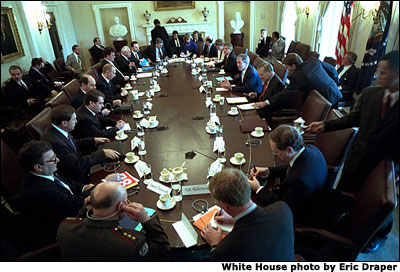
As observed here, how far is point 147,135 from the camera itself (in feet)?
9.08

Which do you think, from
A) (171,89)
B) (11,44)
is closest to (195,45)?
(171,89)

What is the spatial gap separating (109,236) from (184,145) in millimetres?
1350

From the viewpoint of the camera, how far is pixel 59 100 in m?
3.46

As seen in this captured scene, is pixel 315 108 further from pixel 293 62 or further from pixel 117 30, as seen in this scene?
pixel 117 30

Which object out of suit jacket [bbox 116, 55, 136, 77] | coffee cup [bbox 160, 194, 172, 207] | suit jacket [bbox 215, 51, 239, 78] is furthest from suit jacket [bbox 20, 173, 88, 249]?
suit jacket [bbox 116, 55, 136, 77]

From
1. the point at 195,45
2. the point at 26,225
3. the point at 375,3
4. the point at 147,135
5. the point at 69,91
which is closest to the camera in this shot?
the point at 375,3

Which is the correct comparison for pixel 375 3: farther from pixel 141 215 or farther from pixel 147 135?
pixel 147 135

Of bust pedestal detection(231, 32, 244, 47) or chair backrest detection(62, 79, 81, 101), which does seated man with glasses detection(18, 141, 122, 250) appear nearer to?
chair backrest detection(62, 79, 81, 101)

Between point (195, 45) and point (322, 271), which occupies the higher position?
point (195, 45)

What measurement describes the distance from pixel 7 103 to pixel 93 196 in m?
4.11

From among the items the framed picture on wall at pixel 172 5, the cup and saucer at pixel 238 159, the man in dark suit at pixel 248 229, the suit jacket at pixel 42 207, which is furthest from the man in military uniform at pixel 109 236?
the framed picture on wall at pixel 172 5

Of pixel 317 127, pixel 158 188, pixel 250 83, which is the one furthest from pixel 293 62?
pixel 158 188

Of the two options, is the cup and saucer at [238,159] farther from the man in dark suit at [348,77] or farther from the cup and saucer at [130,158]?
the man in dark suit at [348,77]

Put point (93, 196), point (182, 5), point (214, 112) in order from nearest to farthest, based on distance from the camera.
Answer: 1. point (93, 196)
2. point (214, 112)
3. point (182, 5)
